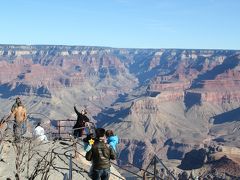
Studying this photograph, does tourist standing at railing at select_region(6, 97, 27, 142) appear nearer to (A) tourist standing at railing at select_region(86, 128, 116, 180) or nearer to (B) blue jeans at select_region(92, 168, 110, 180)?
(B) blue jeans at select_region(92, 168, 110, 180)

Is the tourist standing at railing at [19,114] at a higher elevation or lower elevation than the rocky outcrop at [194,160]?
higher

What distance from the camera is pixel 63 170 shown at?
61.0 feet

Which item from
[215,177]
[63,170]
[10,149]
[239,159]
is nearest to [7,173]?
[63,170]

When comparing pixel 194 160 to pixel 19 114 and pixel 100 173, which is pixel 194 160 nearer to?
pixel 19 114

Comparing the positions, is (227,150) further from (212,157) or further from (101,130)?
(101,130)

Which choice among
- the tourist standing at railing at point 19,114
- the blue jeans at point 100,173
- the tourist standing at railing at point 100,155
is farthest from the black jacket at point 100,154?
the tourist standing at railing at point 19,114

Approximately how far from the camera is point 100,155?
12555 millimetres

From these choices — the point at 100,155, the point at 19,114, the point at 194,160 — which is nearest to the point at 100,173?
the point at 100,155

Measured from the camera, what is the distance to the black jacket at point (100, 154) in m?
12.5

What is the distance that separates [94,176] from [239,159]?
11992 cm

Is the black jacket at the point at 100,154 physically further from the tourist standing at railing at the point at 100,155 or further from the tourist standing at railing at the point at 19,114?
the tourist standing at railing at the point at 19,114

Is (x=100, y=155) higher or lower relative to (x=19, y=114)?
higher

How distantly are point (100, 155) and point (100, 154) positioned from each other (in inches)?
1.1

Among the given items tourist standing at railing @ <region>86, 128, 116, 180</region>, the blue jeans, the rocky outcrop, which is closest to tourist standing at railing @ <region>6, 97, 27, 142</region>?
the blue jeans
